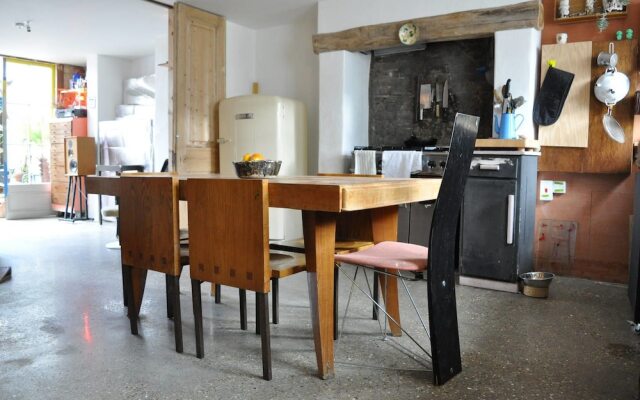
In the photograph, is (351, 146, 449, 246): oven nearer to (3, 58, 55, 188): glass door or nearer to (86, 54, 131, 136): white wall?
(86, 54, 131, 136): white wall

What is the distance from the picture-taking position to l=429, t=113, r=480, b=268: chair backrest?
1.95 metres

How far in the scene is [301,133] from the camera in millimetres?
5551

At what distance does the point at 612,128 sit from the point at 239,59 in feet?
13.0

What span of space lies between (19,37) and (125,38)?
1425 millimetres

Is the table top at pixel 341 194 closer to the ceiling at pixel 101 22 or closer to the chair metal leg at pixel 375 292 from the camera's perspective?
the chair metal leg at pixel 375 292

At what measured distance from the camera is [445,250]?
210 cm

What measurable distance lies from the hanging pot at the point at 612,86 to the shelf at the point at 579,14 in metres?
0.44

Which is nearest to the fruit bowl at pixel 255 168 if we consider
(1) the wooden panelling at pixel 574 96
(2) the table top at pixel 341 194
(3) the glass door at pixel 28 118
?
(2) the table top at pixel 341 194

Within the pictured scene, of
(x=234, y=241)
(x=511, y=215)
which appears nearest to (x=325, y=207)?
(x=234, y=241)

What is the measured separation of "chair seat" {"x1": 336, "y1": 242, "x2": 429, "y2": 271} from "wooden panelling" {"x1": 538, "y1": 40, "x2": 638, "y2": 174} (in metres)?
2.24

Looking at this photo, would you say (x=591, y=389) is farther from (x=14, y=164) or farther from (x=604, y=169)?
(x=14, y=164)

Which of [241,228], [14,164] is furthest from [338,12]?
[14,164]

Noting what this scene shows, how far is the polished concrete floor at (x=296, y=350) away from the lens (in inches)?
80.3

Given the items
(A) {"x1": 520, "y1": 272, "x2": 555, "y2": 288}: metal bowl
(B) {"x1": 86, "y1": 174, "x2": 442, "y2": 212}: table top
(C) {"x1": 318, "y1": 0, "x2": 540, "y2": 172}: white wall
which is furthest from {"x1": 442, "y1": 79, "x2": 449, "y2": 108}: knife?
(B) {"x1": 86, "y1": 174, "x2": 442, "y2": 212}: table top
